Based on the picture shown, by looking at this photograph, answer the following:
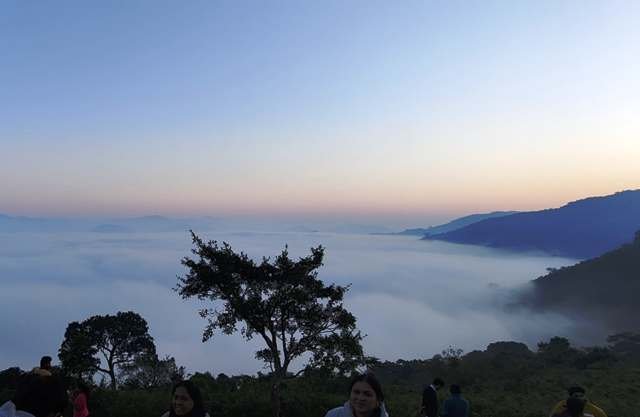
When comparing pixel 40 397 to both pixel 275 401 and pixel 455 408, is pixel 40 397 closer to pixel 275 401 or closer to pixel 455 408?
pixel 455 408

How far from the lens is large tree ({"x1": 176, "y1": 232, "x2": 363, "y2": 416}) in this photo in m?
17.2

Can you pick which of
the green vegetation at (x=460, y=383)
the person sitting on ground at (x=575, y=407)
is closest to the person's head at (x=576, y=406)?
the person sitting on ground at (x=575, y=407)

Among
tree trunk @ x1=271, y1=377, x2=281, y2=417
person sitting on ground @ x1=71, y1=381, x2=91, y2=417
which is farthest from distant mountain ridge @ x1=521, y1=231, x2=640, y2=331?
person sitting on ground @ x1=71, y1=381, x2=91, y2=417

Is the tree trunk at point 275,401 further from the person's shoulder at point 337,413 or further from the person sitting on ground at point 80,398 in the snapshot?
the person's shoulder at point 337,413

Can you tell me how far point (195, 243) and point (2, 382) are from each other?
22.7 metres

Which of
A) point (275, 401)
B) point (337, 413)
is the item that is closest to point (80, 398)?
point (275, 401)

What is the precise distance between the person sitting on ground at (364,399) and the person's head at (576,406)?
2934 mm

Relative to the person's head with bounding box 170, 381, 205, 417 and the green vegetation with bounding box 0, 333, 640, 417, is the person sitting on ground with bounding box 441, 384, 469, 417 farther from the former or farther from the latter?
the green vegetation with bounding box 0, 333, 640, 417

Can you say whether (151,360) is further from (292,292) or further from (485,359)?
(485,359)

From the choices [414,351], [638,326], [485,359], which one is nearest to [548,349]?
[485,359]

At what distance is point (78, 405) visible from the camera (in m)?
9.71

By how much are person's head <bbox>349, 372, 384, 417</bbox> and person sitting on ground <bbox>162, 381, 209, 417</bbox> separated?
1.59 meters

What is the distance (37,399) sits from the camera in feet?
10.6

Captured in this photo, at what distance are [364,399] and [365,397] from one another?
2 centimetres
